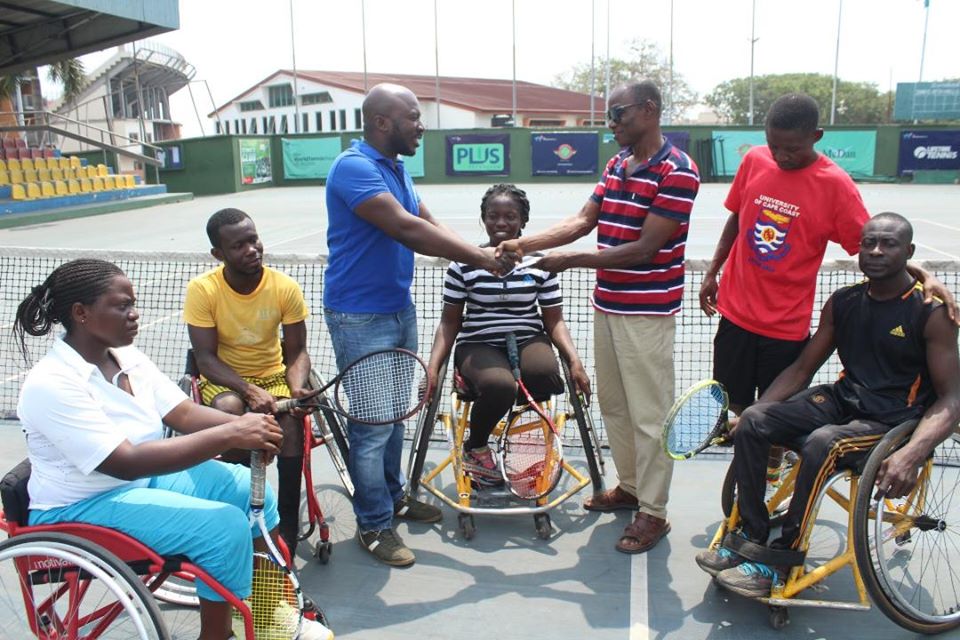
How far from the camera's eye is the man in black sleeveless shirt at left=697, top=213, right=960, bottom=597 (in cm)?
294

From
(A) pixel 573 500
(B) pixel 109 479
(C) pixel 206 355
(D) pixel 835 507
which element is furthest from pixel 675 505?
(B) pixel 109 479

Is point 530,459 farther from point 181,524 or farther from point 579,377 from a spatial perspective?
point 181,524

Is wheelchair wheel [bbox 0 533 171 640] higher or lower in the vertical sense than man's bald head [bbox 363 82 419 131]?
lower

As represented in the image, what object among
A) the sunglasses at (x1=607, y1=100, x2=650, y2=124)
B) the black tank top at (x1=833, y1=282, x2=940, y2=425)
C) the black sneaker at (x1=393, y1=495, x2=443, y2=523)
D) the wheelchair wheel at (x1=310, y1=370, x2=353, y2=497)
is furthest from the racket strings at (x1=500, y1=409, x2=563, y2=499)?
the sunglasses at (x1=607, y1=100, x2=650, y2=124)

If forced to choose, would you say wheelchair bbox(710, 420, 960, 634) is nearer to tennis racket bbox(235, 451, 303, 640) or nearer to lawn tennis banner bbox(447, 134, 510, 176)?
tennis racket bbox(235, 451, 303, 640)

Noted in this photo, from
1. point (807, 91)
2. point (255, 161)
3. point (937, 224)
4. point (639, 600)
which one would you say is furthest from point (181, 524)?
point (807, 91)

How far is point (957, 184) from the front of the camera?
2850 centimetres

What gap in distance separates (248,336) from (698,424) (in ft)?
6.79

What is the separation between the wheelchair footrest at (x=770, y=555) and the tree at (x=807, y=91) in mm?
75157

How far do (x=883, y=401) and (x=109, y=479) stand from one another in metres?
2.80

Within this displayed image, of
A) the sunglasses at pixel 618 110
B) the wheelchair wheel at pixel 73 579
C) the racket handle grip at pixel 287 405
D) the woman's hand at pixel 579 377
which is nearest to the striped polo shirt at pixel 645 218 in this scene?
the sunglasses at pixel 618 110

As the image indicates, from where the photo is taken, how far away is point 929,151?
95.7 feet

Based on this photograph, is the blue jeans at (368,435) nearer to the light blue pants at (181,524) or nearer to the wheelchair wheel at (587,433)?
the wheelchair wheel at (587,433)

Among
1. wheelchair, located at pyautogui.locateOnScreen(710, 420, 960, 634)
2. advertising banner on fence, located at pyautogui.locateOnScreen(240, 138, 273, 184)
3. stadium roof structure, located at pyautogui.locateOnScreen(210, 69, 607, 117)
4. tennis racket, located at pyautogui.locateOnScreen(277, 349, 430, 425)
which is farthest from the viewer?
stadium roof structure, located at pyautogui.locateOnScreen(210, 69, 607, 117)
